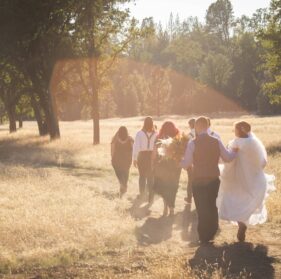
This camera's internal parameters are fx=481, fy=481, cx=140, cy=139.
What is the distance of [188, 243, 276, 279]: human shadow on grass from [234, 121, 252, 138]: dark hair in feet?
6.92

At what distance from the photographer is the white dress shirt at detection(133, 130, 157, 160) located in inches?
530

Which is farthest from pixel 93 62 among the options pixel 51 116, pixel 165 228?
pixel 165 228

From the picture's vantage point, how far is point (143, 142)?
13.5m

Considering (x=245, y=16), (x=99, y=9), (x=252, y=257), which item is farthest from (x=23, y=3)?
(x=245, y=16)

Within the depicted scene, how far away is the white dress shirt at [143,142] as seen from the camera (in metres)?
13.5

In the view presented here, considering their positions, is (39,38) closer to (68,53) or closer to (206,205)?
(68,53)

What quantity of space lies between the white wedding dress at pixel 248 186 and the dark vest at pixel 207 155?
49cm

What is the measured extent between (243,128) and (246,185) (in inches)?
44.3

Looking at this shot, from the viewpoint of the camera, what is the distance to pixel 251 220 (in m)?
9.48

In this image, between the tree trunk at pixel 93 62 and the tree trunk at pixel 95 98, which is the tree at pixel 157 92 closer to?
the tree trunk at pixel 93 62

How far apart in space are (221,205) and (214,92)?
8102cm

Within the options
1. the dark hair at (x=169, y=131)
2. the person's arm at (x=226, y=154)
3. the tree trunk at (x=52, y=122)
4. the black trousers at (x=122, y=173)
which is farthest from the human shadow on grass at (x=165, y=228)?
the tree trunk at (x=52, y=122)

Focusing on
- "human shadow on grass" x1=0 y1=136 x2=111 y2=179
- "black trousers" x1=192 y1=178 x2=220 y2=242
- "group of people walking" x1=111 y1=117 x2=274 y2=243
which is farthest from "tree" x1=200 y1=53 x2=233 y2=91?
"black trousers" x1=192 y1=178 x2=220 y2=242

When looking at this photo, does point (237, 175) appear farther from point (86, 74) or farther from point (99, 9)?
point (86, 74)
